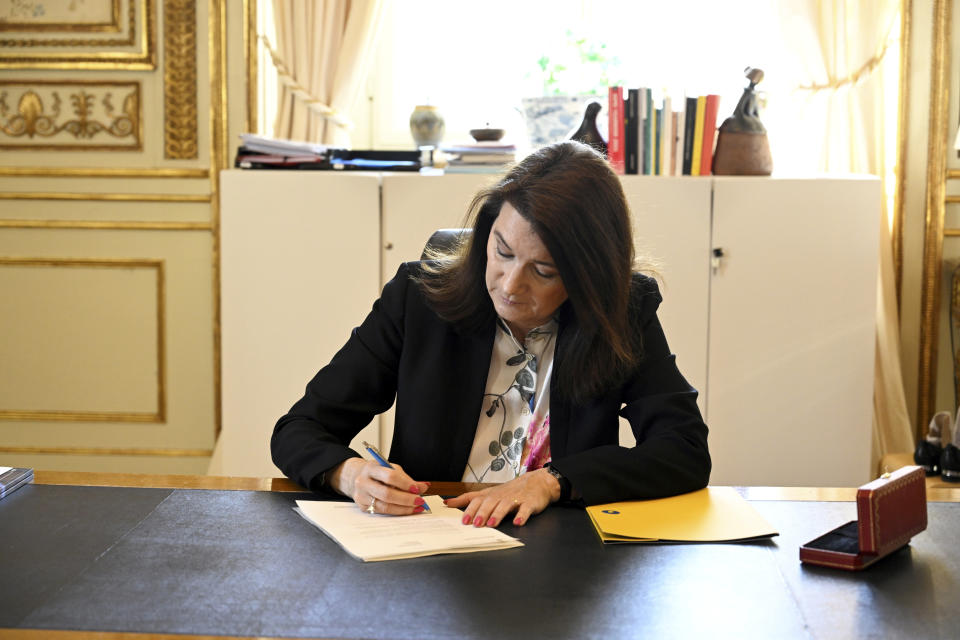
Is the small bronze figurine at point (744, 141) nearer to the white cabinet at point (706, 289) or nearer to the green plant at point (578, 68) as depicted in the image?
the white cabinet at point (706, 289)

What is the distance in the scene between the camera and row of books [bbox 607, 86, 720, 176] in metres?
3.24

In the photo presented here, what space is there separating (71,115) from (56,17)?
13.3 inches

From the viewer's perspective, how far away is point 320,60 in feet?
12.1

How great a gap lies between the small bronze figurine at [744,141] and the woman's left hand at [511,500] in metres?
1.96

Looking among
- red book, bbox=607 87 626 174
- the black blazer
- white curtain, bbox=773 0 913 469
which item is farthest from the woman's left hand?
white curtain, bbox=773 0 913 469

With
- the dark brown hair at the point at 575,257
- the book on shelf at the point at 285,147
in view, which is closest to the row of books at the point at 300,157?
the book on shelf at the point at 285,147

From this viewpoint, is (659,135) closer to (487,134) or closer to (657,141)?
(657,141)

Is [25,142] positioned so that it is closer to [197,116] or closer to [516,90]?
[197,116]

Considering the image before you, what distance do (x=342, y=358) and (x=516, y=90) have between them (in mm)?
2275

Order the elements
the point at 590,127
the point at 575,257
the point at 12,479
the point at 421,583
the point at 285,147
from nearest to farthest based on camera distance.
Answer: the point at 421,583, the point at 12,479, the point at 575,257, the point at 590,127, the point at 285,147

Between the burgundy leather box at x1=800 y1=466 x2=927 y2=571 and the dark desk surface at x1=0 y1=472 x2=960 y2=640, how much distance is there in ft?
0.06

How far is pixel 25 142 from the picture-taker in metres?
3.73

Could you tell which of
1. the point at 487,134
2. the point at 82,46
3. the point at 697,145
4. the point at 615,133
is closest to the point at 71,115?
the point at 82,46

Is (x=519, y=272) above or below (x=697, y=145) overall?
below
